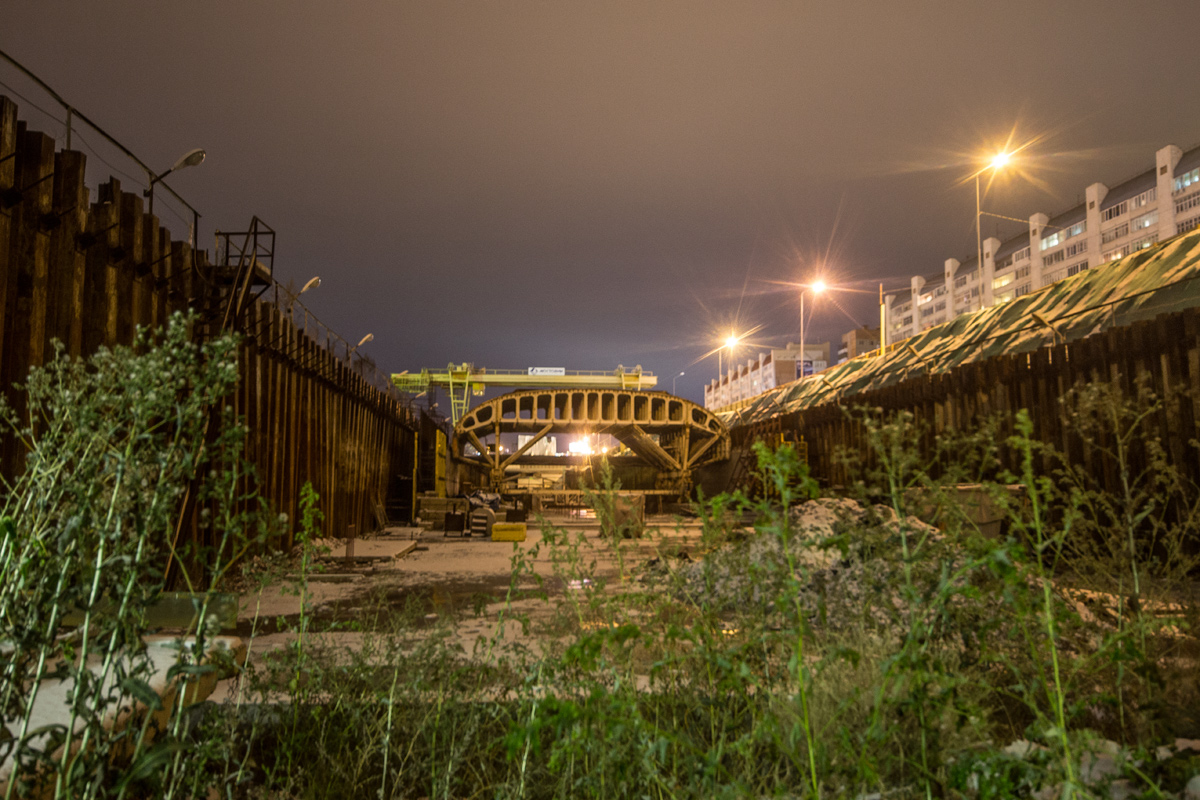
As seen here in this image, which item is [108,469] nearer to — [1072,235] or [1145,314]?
[1145,314]

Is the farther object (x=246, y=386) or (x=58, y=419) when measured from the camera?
(x=246, y=386)

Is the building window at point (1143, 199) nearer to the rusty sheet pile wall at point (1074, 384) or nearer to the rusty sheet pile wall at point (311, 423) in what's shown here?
the rusty sheet pile wall at point (1074, 384)

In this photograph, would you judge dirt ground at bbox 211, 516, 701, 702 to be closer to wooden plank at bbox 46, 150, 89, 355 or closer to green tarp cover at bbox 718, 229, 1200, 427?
wooden plank at bbox 46, 150, 89, 355

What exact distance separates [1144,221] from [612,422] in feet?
251

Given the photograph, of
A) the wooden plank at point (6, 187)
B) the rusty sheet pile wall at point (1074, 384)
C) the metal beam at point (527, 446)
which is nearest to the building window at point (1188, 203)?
the rusty sheet pile wall at point (1074, 384)

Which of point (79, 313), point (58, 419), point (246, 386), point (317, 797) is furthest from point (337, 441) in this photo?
point (58, 419)

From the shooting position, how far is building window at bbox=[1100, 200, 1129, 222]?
248 ft

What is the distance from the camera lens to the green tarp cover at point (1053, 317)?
1377 cm

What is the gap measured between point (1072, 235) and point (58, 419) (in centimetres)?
10590

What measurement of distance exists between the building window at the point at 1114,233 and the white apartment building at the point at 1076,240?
0.30ft

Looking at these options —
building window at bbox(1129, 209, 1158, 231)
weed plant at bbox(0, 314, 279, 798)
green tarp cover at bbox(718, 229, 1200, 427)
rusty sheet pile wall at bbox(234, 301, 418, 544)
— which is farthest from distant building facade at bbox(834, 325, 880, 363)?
weed plant at bbox(0, 314, 279, 798)

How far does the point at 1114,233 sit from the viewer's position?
7750 cm

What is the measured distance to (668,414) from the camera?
3188 cm

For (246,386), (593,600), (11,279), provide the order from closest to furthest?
(593,600) < (11,279) < (246,386)
